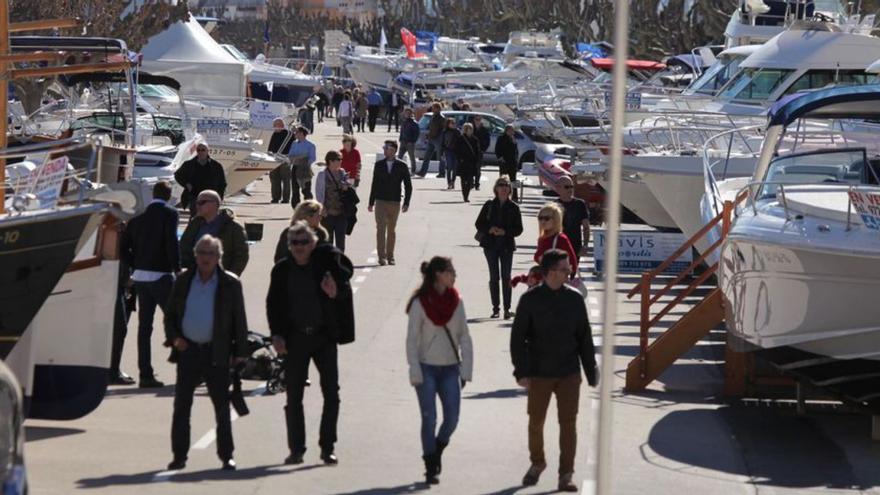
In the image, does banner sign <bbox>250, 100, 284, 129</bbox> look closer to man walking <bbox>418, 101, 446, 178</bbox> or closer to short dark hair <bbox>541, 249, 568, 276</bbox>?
man walking <bbox>418, 101, 446, 178</bbox>

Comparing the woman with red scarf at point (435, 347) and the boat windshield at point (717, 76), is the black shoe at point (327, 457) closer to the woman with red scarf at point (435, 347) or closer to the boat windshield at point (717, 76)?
the woman with red scarf at point (435, 347)

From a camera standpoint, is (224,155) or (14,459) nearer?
(14,459)

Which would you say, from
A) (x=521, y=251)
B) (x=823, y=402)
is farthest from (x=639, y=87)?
(x=823, y=402)

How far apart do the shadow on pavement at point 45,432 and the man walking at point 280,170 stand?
787 inches

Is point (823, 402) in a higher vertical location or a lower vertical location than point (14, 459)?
lower

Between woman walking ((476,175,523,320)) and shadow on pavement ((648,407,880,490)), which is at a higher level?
woman walking ((476,175,523,320))

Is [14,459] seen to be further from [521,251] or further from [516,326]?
[521,251]

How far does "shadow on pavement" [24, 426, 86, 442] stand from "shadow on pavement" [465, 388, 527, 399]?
349 cm

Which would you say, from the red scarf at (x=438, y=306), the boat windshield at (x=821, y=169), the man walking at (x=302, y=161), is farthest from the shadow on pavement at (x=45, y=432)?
the man walking at (x=302, y=161)

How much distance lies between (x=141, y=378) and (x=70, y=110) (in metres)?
12.4

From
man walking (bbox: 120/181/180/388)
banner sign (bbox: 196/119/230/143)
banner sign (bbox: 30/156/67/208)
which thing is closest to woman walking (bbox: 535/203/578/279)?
man walking (bbox: 120/181/180/388)

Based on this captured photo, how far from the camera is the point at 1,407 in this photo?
752 cm

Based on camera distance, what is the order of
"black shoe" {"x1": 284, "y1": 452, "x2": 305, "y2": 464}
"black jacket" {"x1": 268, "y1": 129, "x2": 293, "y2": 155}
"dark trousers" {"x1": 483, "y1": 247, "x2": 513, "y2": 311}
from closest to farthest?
"black shoe" {"x1": 284, "y1": 452, "x2": 305, "y2": 464}, "dark trousers" {"x1": 483, "y1": 247, "x2": 513, "y2": 311}, "black jacket" {"x1": 268, "y1": 129, "x2": 293, "y2": 155}

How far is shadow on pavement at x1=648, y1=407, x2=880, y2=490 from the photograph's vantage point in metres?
12.7
